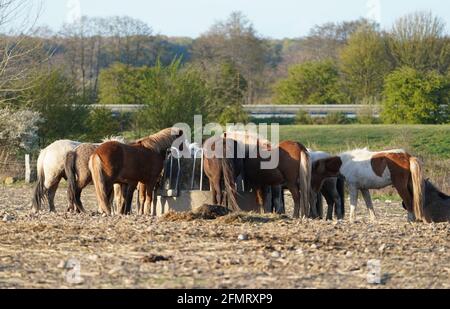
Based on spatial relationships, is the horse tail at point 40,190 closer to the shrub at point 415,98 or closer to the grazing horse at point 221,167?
the grazing horse at point 221,167

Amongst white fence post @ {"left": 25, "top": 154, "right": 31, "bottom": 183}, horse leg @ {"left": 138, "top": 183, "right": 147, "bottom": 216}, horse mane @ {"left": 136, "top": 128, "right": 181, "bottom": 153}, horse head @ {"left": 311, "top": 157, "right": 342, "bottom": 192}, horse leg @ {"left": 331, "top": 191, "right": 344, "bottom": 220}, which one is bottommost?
white fence post @ {"left": 25, "top": 154, "right": 31, "bottom": 183}

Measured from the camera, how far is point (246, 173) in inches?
729

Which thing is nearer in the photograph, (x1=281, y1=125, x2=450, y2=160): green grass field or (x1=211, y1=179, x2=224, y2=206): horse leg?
(x1=211, y1=179, x2=224, y2=206): horse leg

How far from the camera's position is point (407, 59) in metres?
60.1

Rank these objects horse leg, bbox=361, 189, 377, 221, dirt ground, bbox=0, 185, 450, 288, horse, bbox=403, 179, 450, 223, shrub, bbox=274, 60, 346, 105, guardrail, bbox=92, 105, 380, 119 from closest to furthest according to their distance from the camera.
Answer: dirt ground, bbox=0, 185, 450, 288, horse, bbox=403, 179, 450, 223, horse leg, bbox=361, 189, 377, 221, guardrail, bbox=92, 105, 380, 119, shrub, bbox=274, 60, 346, 105

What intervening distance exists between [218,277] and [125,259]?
153cm

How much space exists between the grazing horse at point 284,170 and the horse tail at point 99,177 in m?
2.44

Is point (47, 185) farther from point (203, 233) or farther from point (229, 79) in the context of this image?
point (229, 79)

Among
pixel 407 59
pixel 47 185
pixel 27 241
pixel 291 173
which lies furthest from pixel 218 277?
pixel 407 59

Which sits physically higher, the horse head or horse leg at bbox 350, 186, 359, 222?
the horse head

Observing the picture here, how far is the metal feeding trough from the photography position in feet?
60.8

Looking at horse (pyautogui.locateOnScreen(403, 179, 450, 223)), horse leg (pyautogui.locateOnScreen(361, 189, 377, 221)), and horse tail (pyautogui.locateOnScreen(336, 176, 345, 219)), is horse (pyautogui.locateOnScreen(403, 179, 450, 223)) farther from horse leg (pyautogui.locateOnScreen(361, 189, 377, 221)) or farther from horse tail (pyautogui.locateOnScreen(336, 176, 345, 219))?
horse tail (pyautogui.locateOnScreen(336, 176, 345, 219))

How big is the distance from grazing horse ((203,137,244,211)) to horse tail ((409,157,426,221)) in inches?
135

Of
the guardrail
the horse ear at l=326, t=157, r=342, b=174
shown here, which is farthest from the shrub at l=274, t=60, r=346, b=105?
the horse ear at l=326, t=157, r=342, b=174
